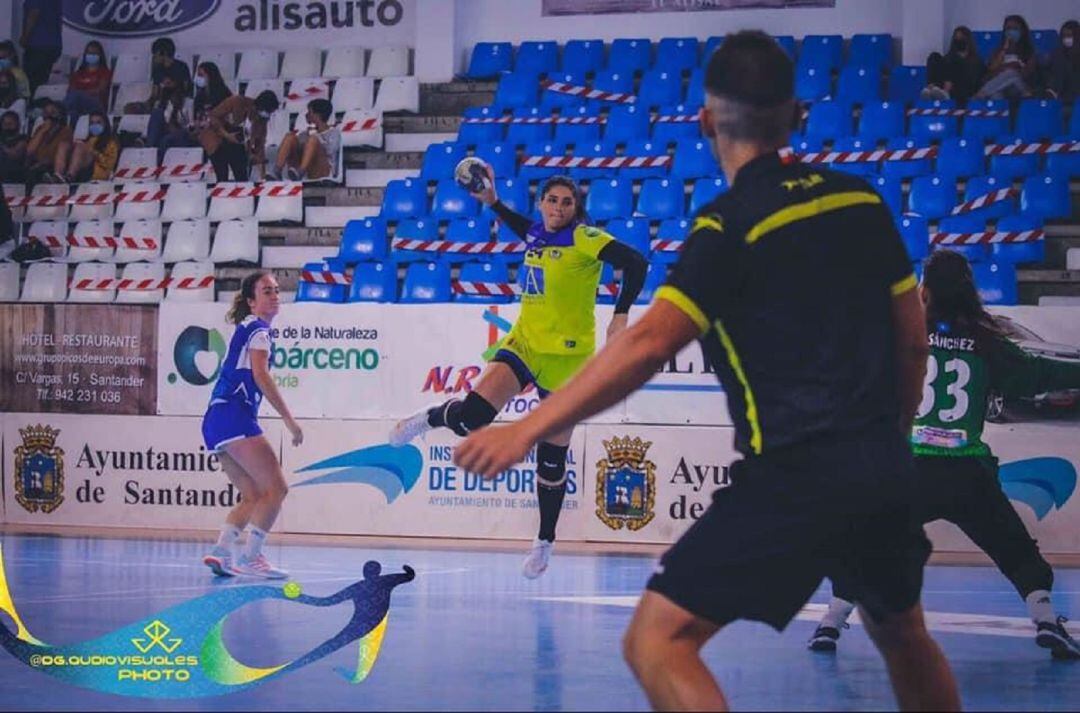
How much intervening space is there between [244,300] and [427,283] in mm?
5795

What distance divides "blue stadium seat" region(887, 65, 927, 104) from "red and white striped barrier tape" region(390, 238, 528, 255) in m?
5.18

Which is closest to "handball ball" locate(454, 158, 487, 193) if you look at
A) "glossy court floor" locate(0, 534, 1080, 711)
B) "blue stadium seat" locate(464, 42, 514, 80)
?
"glossy court floor" locate(0, 534, 1080, 711)

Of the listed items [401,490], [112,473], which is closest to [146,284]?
[112,473]

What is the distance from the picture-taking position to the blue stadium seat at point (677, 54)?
68.7 feet

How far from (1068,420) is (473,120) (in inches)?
364

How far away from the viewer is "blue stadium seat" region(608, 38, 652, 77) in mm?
21281

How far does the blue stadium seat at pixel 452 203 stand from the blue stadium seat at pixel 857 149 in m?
4.32

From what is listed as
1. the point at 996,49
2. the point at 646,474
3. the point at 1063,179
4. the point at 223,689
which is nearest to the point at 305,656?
the point at 223,689

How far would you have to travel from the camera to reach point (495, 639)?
8594 millimetres

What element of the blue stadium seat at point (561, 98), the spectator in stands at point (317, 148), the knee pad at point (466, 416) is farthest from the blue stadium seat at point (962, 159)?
the knee pad at point (466, 416)

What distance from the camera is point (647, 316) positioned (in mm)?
3957

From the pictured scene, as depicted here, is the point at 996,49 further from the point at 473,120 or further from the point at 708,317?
the point at 708,317

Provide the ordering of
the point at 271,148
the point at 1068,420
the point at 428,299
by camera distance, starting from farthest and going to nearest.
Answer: the point at 271,148, the point at 428,299, the point at 1068,420

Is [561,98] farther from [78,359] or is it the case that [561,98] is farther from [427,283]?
[78,359]
